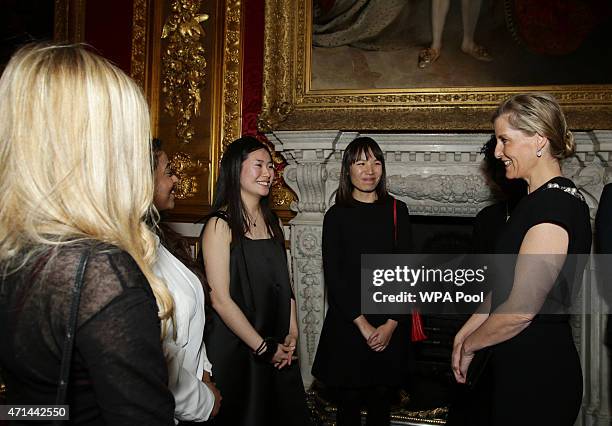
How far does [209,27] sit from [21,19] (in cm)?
181

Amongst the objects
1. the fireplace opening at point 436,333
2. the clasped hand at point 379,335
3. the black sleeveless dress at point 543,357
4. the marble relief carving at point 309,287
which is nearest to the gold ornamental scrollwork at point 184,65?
the marble relief carving at point 309,287

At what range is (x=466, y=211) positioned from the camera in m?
4.05

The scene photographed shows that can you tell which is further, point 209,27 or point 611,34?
point 209,27

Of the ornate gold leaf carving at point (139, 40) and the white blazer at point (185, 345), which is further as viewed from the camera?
the ornate gold leaf carving at point (139, 40)

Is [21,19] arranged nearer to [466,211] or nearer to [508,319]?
[466,211]

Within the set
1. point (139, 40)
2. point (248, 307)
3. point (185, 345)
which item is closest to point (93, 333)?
point (185, 345)

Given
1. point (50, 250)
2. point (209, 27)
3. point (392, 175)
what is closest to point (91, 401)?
point (50, 250)

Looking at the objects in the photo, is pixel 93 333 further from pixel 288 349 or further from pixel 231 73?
pixel 231 73

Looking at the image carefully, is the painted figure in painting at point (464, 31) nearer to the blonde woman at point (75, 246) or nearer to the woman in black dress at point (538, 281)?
the woman in black dress at point (538, 281)

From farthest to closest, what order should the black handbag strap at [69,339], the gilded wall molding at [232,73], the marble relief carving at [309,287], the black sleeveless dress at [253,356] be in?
the gilded wall molding at [232,73] → the marble relief carving at [309,287] → the black sleeveless dress at [253,356] → the black handbag strap at [69,339]

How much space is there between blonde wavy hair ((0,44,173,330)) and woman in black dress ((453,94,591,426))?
54.2 inches

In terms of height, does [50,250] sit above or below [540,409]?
above

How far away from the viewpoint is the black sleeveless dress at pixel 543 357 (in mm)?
1797

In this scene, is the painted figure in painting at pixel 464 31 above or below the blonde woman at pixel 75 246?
above
